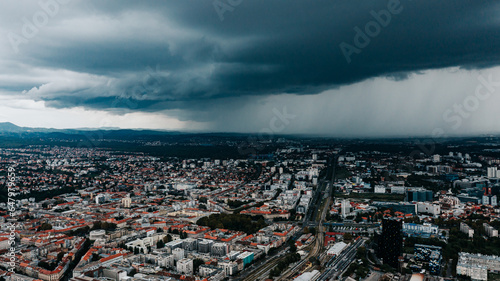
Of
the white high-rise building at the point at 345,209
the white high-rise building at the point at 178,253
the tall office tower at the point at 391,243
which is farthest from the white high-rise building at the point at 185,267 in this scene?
the white high-rise building at the point at 345,209

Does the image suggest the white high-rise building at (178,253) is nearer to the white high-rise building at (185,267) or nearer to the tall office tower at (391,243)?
the white high-rise building at (185,267)

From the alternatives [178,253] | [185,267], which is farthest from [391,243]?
[178,253]

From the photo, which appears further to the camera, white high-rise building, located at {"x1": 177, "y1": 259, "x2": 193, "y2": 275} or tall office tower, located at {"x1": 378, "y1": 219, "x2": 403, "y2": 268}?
tall office tower, located at {"x1": 378, "y1": 219, "x2": 403, "y2": 268}

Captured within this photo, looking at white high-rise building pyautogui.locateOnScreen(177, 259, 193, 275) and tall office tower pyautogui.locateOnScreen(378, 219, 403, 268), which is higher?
tall office tower pyautogui.locateOnScreen(378, 219, 403, 268)

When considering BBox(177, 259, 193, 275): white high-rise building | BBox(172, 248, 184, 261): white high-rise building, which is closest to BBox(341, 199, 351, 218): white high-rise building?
BBox(172, 248, 184, 261): white high-rise building

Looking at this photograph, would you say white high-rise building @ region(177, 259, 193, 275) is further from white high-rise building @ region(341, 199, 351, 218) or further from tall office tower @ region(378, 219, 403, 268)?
white high-rise building @ region(341, 199, 351, 218)

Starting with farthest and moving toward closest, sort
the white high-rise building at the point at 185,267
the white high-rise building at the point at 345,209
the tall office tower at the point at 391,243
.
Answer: the white high-rise building at the point at 345,209
the tall office tower at the point at 391,243
the white high-rise building at the point at 185,267

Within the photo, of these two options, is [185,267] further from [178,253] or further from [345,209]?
[345,209]

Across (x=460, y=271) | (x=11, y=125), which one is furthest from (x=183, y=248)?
(x=11, y=125)
